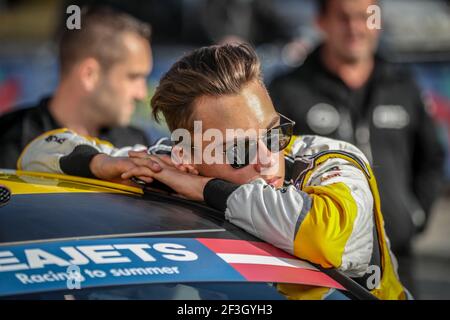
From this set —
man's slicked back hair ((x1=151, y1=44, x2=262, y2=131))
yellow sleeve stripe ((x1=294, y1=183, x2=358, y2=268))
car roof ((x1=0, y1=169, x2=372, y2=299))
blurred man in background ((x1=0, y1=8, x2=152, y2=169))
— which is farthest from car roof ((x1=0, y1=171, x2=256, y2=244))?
blurred man in background ((x1=0, y1=8, x2=152, y2=169))

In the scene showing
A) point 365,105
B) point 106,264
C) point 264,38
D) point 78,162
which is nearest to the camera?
point 106,264

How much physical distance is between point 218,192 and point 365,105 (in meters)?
2.55

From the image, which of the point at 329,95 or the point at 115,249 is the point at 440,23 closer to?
the point at 329,95

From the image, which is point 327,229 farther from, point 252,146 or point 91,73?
point 91,73

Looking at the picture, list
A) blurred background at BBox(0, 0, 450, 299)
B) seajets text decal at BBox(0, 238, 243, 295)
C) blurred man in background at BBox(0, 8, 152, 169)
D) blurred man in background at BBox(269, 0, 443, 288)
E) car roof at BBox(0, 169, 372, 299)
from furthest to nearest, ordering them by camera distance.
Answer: blurred background at BBox(0, 0, 450, 299) → blurred man in background at BBox(269, 0, 443, 288) → blurred man in background at BBox(0, 8, 152, 169) → car roof at BBox(0, 169, 372, 299) → seajets text decal at BBox(0, 238, 243, 295)

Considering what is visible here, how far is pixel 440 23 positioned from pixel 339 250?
23.9ft

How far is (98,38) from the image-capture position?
175 inches

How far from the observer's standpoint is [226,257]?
6.64 ft

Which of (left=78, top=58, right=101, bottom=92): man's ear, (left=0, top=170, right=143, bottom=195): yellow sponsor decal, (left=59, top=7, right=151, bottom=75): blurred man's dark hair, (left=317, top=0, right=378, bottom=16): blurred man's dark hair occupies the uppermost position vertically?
(left=317, top=0, right=378, bottom=16): blurred man's dark hair

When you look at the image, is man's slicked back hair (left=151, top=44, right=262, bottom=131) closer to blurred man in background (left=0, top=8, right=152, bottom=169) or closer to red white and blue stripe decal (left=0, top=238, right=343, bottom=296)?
red white and blue stripe decal (left=0, top=238, right=343, bottom=296)

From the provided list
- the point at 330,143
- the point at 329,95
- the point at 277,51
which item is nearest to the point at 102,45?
the point at 329,95

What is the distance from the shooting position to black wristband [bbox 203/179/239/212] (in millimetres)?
2273

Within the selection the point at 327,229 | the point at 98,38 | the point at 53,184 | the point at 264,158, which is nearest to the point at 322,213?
the point at 327,229

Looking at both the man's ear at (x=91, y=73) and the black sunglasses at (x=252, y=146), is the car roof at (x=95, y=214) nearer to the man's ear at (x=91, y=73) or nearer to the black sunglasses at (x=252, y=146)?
the black sunglasses at (x=252, y=146)
